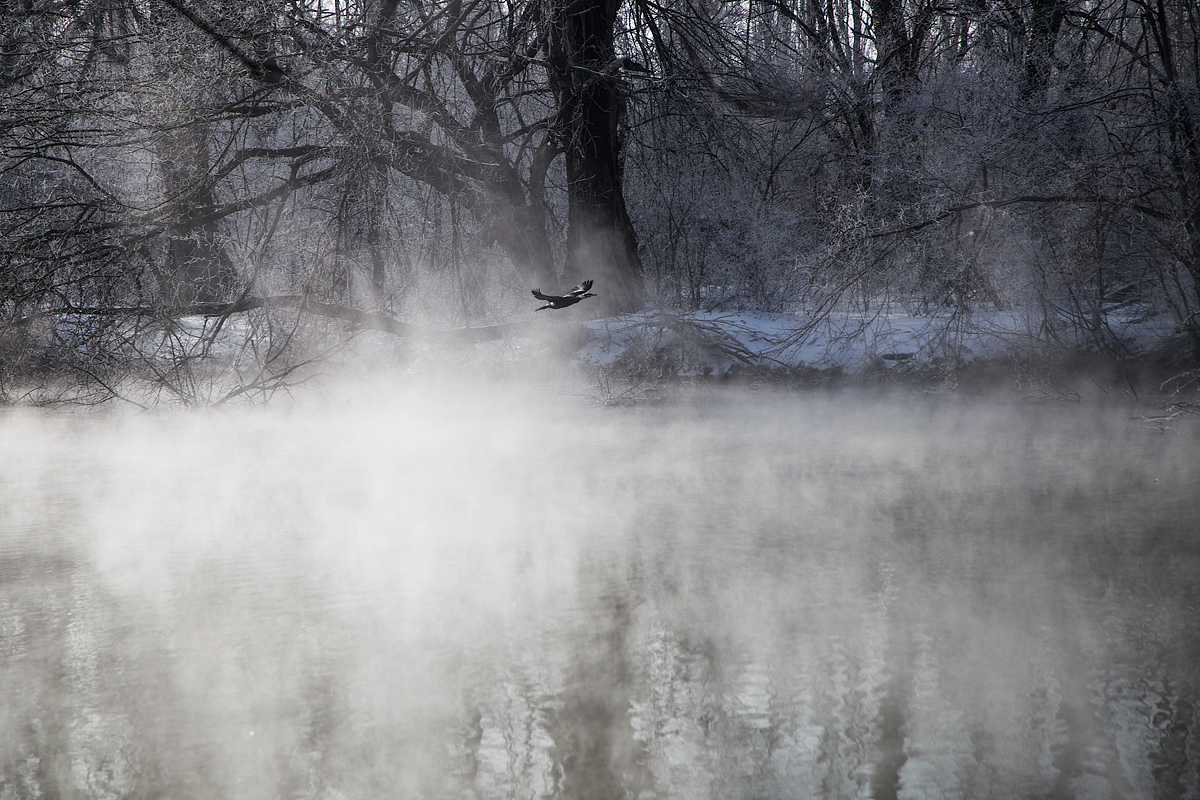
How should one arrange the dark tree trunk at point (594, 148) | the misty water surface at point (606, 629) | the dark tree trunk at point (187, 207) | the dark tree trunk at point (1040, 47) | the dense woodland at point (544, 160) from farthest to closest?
the dark tree trunk at point (594, 148)
the dark tree trunk at point (1040, 47)
the dark tree trunk at point (187, 207)
the dense woodland at point (544, 160)
the misty water surface at point (606, 629)

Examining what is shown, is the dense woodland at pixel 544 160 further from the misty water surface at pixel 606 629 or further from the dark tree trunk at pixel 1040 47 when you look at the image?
the misty water surface at pixel 606 629

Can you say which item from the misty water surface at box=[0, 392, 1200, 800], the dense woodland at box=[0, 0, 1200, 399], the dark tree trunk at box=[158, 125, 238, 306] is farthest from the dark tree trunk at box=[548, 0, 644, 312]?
the misty water surface at box=[0, 392, 1200, 800]

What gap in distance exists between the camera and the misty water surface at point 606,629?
80.9 inches

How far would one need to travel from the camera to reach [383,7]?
22.0 ft

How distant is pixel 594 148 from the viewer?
8.56 metres

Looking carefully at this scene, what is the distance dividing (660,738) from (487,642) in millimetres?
670

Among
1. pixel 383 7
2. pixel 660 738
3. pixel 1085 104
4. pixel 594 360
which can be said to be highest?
pixel 383 7

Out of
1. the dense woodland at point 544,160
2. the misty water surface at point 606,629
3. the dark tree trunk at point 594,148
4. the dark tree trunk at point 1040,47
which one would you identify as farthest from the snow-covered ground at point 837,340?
the misty water surface at point 606,629

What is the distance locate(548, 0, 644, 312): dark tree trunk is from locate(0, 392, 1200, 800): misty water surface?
388cm

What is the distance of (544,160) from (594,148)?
1.54 ft

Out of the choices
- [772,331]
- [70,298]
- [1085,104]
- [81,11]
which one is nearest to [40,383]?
[70,298]

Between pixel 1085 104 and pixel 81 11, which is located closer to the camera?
pixel 1085 104

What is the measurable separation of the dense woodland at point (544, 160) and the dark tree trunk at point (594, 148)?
30 mm

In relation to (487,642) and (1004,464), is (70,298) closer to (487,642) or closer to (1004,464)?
(487,642)
